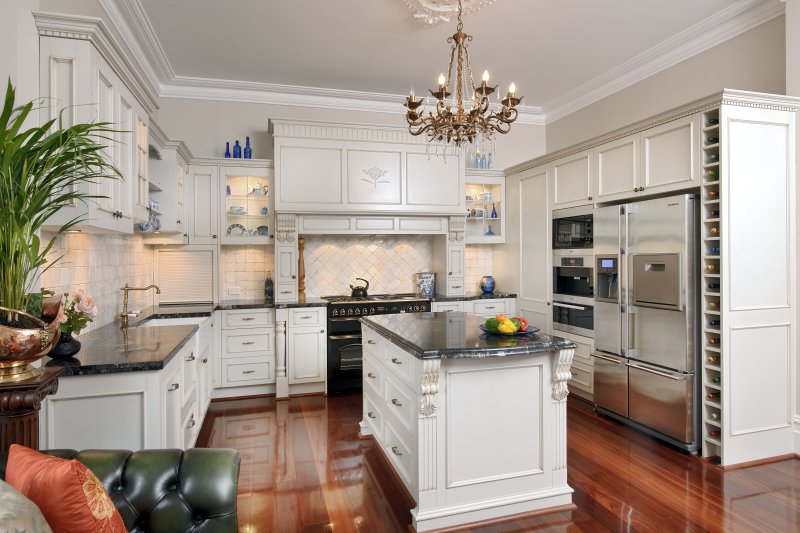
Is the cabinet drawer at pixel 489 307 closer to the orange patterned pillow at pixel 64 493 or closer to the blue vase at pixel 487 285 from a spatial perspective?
the blue vase at pixel 487 285

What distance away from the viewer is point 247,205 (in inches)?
198

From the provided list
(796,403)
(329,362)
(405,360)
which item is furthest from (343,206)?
(796,403)

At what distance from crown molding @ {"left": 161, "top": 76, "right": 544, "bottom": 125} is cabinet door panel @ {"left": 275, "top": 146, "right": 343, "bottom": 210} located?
0.71 metres

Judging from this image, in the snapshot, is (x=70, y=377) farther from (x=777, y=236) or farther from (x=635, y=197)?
(x=777, y=236)

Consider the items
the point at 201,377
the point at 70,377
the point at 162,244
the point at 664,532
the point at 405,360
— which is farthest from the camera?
the point at 162,244

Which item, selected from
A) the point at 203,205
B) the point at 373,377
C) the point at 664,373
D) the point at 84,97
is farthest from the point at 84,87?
the point at 664,373

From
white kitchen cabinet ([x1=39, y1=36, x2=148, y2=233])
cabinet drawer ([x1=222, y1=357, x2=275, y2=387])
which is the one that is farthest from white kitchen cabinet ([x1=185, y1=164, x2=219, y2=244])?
white kitchen cabinet ([x1=39, y1=36, x2=148, y2=233])

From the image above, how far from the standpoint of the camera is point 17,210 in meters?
1.64

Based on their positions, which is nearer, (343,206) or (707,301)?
(707,301)

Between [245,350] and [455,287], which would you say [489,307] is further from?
[245,350]

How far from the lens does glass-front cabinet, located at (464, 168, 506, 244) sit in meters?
5.66

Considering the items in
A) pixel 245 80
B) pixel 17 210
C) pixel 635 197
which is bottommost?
pixel 17 210

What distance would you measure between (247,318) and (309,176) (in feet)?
5.01

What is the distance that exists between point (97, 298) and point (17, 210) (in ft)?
5.96
